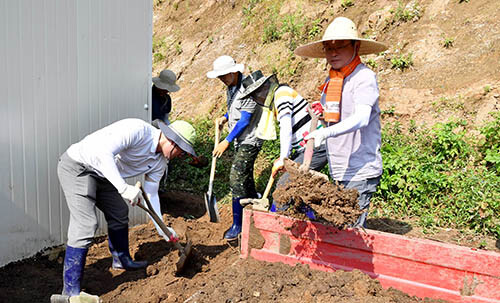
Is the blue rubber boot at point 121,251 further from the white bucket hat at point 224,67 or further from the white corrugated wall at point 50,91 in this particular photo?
the white bucket hat at point 224,67

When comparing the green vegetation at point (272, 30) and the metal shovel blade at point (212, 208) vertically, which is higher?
the green vegetation at point (272, 30)

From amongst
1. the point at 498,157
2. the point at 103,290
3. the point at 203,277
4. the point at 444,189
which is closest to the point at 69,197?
the point at 103,290

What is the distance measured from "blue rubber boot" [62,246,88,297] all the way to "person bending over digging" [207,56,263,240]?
181 cm

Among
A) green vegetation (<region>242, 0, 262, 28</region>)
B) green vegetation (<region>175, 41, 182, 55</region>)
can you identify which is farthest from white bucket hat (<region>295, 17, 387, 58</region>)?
green vegetation (<region>175, 41, 182, 55</region>)

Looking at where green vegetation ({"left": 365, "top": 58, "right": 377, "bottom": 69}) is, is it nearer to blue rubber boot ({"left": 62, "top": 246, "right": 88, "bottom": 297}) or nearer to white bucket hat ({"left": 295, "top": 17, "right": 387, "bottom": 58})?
white bucket hat ({"left": 295, "top": 17, "right": 387, "bottom": 58})

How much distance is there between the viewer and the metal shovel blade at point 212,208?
4980mm

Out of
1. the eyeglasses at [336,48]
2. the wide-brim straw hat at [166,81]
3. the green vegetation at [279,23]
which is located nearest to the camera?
the eyeglasses at [336,48]

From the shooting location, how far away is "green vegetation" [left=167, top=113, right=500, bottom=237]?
4430mm

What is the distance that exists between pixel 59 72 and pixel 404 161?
3978 mm

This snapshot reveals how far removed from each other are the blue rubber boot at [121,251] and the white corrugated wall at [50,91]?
0.74 metres

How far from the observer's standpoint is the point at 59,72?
3928 millimetres

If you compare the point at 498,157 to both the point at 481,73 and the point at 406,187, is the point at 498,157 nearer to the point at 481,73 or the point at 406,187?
the point at 406,187

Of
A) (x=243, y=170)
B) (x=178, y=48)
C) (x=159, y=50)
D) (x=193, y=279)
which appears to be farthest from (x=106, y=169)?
(x=159, y=50)

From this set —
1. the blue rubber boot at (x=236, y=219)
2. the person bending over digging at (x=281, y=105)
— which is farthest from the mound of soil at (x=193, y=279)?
the person bending over digging at (x=281, y=105)
